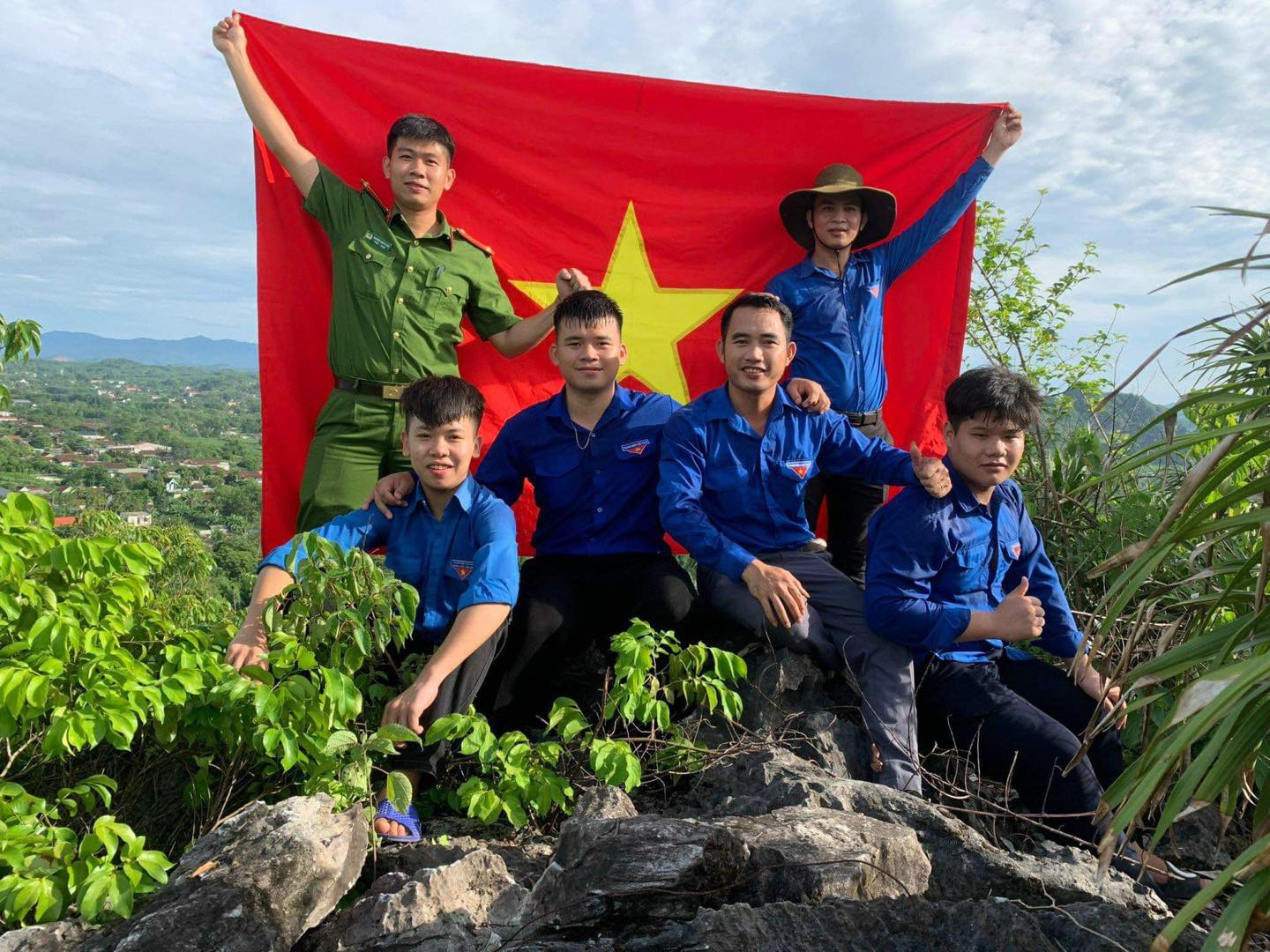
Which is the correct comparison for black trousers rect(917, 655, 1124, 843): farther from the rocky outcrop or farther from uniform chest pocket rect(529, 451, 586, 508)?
uniform chest pocket rect(529, 451, 586, 508)

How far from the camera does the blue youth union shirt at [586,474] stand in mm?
4137

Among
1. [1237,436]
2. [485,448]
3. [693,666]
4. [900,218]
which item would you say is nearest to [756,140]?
[900,218]

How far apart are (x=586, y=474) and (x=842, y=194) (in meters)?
2.11

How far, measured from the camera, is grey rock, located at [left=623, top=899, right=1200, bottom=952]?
1937 mm

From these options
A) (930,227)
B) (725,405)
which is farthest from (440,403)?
(930,227)

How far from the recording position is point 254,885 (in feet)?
7.19

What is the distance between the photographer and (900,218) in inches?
214

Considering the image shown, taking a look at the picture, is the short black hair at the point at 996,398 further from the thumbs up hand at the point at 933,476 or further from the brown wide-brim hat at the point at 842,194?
the brown wide-brim hat at the point at 842,194

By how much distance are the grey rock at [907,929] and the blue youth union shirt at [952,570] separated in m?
1.39

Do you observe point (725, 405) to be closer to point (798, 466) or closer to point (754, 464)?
point (754, 464)

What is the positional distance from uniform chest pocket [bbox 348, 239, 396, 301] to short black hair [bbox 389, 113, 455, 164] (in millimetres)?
485

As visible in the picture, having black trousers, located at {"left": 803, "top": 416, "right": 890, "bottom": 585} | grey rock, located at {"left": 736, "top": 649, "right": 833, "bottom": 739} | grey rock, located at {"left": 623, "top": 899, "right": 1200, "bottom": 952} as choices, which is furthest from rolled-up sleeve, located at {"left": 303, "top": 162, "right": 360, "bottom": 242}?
grey rock, located at {"left": 623, "top": 899, "right": 1200, "bottom": 952}

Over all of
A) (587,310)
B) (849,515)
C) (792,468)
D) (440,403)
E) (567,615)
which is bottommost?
(567,615)

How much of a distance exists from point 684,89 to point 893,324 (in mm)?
1805
